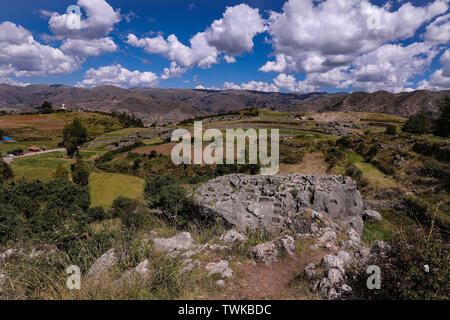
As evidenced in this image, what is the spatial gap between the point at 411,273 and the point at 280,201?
7361mm

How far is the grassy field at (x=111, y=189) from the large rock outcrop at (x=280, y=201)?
57.0ft

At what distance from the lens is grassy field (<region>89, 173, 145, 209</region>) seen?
2790cm

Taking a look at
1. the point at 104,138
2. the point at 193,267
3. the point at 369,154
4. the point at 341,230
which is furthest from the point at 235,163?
the point at 104,138

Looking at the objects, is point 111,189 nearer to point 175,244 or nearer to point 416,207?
point 175,244

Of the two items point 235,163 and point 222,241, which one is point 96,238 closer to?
point 222,241

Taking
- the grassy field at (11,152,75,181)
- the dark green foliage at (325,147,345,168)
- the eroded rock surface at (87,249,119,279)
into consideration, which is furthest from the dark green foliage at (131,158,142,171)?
the eroded rock surface at (87,249,119,279)

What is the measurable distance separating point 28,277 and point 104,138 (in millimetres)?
86947

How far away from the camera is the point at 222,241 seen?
21.0 ft

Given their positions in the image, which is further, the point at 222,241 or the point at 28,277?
the point at 222,241

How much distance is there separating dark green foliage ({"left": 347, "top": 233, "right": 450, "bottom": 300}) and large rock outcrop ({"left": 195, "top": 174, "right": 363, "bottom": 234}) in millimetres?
3799

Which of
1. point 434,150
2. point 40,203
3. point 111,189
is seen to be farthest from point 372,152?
point 40,203

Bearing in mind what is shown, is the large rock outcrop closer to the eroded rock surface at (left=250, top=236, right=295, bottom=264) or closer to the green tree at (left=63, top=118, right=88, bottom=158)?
the eroded rock surface at (left=250, top=236, right=295, bottom=264)

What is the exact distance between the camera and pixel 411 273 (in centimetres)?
347

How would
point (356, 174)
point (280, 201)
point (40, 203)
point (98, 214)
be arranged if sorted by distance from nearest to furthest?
1. point (280, 201)
2. point (98, 214)
3. point (40, 203)
4. point (356, 174)
